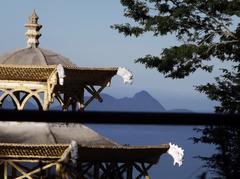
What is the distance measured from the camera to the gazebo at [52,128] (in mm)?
16047

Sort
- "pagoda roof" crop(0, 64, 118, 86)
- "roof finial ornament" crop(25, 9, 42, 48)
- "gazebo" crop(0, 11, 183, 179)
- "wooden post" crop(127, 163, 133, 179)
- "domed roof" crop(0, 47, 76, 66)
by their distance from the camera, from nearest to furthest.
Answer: "gazebo" crop(0, 11, 183, 179) < "wooden post" crop(127, 163, 133, 179) < "pagoda roof" crop(0, 64, 118, 86) < "domed roof" crop(0, 47, 76, 66) < "roof finial ornament" crop(25, 9, 42, 48)

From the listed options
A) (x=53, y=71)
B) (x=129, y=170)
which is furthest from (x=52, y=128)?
(x=129, y=170)

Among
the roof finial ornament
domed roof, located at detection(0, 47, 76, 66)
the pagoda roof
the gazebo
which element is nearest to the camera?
the gazebo

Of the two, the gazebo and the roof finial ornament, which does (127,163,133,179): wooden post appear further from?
the roof finial ornament

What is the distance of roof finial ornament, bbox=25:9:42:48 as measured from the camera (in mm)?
18406

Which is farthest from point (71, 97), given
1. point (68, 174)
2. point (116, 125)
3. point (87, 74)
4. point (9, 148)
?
point (116, 125)

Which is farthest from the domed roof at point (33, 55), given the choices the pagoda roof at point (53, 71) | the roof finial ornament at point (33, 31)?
the pagoda roof at point (53, 71)

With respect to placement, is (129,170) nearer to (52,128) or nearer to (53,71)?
(52,128)

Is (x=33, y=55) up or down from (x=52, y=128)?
up

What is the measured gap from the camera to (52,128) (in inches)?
704

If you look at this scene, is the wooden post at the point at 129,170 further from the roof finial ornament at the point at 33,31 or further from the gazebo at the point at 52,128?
the roof finial ornament at the point at 33,31

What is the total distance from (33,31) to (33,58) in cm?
95

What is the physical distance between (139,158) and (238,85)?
5090 mm

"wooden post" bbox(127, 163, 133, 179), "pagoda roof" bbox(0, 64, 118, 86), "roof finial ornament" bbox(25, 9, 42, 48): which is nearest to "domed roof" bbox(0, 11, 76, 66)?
"roof finial ornament" bbox(25, 9, 42, 48)
